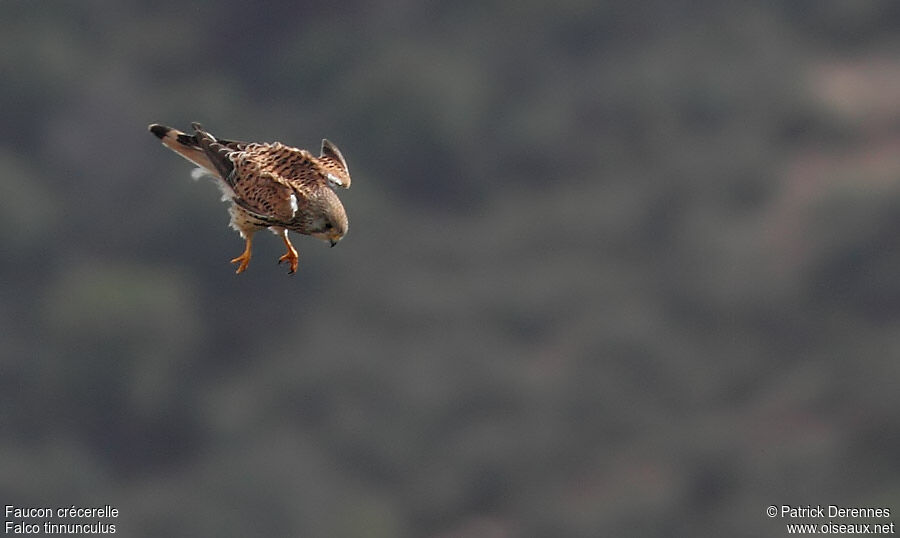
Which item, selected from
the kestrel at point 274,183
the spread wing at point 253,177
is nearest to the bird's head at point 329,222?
the kestrel at point 274,183

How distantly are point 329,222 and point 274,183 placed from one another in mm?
703

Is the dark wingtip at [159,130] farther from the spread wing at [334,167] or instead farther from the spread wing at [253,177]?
the spread wing at [334,167]

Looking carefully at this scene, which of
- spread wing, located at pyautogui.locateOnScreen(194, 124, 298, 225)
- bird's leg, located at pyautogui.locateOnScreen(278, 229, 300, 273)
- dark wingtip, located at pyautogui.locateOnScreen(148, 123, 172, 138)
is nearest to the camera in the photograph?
spread wing, located at pyautogui.locateOnScreen(194, 124, 298, 225)

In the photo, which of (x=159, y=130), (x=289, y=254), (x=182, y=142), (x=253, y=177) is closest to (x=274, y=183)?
(x=253, y=177)

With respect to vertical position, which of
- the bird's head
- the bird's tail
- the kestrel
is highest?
the bird's tail

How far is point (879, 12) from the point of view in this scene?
3027 inches

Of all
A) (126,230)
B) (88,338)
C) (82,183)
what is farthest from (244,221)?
(82,183)

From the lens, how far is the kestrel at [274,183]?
12.1m

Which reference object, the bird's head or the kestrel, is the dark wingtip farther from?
the bird's head

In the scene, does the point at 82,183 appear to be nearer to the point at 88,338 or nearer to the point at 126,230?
the point at 126,230

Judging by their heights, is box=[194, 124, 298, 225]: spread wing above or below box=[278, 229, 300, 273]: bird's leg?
above

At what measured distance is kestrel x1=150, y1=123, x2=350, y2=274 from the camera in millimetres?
12102

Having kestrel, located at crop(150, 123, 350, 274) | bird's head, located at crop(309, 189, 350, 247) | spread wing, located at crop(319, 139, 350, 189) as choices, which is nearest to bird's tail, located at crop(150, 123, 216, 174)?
kestrel, located at crop(150, 123, 350, 274)

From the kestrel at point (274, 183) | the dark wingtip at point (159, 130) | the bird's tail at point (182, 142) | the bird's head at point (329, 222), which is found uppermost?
the dark wingtip at point (159, 130)
